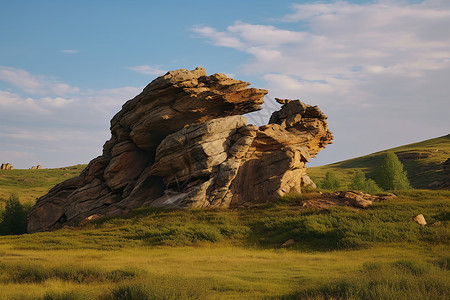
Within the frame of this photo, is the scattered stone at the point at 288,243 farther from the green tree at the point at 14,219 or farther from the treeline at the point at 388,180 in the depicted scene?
the treeline at the point at 388,180

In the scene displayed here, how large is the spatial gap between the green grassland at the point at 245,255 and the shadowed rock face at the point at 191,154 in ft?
11.6

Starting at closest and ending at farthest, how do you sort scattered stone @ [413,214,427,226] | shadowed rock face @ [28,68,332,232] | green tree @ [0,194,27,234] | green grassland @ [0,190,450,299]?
green grassland @ [0,190,450,299] < scattered stone @ [413,214,427,226] < shadowed rock face @ [28,68,332,232] < green tree @ [0,194,27,234]

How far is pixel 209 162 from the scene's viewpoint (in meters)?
39.2

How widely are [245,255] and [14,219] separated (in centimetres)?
4040

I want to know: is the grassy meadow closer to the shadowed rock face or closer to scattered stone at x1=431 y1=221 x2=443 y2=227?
scattered stone at x1=431 y1=221 x2=443 y2=227

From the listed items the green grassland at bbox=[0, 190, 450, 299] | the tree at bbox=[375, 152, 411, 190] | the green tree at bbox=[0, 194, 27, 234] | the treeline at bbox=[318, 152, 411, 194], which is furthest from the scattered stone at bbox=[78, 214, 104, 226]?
the tree at bbox=[375, 152, 411, 190]

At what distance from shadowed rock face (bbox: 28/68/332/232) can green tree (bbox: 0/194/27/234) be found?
17.1 ft

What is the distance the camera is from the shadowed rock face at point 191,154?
1535 inches

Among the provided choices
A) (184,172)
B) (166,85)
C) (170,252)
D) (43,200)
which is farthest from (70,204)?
(170,252)

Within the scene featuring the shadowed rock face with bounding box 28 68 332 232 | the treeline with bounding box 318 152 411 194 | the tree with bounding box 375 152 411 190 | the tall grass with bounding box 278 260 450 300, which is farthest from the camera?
the tree with bounding box 375 152 411 190

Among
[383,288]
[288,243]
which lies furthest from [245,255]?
[383,288]

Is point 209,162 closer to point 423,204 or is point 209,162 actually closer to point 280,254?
point 280,254

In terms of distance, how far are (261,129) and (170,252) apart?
21143mm

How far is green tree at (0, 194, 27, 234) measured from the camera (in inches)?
1987
